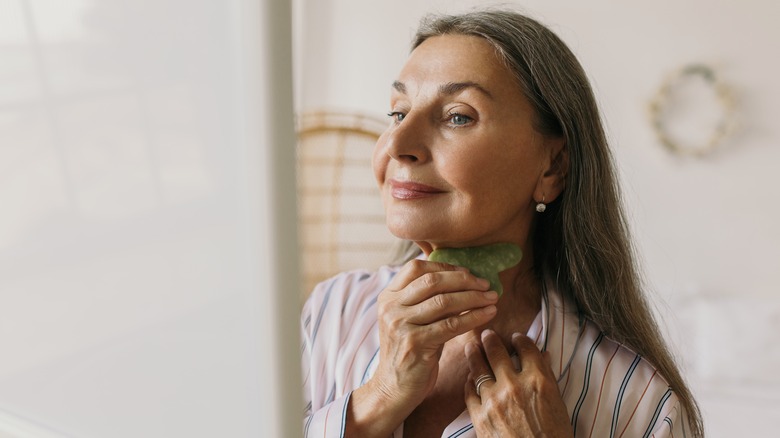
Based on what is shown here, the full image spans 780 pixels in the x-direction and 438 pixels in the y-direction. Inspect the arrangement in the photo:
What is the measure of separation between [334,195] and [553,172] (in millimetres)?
1894

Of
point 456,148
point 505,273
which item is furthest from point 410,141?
point 505,273

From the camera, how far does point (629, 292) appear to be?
1.13 meters

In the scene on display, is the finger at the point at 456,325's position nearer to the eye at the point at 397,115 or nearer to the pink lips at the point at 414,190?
→ the pink lips at the point at 414,190

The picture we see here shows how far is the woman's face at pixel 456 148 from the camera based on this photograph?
3.17ft

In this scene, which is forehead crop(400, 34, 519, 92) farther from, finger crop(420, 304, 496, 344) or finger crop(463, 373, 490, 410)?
finger crop(463, 373, 490, 410)

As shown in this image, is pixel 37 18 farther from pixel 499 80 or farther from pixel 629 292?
pixel 629 292

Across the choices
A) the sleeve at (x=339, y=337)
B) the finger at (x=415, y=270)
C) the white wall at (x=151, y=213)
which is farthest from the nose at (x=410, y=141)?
the white wall at (x=151, y=213)

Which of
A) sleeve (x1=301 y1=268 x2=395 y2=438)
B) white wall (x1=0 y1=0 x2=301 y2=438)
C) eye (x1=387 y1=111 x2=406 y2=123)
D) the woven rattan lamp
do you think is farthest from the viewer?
the woven rattan lamp

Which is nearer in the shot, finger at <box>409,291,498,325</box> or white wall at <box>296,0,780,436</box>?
finger at <box>409,291,498,325</box>

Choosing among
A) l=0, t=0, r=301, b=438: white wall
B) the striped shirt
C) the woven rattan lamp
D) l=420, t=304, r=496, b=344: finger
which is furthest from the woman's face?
the woven rattan lamp

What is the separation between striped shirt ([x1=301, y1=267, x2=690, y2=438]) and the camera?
1.02 m

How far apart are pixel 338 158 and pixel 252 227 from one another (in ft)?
7.66

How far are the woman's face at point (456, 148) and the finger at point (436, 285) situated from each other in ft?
0.18

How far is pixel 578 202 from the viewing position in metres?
1.09
